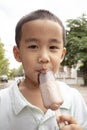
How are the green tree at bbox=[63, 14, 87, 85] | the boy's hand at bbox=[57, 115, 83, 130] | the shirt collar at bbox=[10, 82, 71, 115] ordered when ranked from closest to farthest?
the boy's hand at bbox=[57, 115, 83, 130] < the shirt collar at bbox=[10, 82, 71, 115] < the green tree at bbox=[63, 14, 87, 85]

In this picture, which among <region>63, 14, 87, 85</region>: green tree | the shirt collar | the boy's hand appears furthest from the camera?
<region>63, 14, 87, 85</region>: green tree

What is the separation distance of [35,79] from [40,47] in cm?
9

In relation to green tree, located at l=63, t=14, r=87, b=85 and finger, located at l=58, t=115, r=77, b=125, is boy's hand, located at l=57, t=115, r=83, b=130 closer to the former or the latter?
finger, located at l=58, t=115, r=77, b=125

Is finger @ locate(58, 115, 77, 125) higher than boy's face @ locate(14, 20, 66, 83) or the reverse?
the reverse

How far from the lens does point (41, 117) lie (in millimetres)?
955

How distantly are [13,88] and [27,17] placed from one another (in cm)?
22

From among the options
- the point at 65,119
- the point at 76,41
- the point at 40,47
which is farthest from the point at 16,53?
the point at 76,41

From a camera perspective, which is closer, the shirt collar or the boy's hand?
the boy's hand

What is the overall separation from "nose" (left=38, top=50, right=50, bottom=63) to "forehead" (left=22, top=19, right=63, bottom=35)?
60mm

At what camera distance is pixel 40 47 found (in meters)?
0.91

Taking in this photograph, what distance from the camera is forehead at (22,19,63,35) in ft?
3.01

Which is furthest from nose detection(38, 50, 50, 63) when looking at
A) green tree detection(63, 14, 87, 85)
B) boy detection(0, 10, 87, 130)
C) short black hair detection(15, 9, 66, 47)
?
green tree detection(63, 14, 87, 85)

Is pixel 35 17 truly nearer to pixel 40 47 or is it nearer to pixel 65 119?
pixel 40 47

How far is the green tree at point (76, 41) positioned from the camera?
17.4 metres
